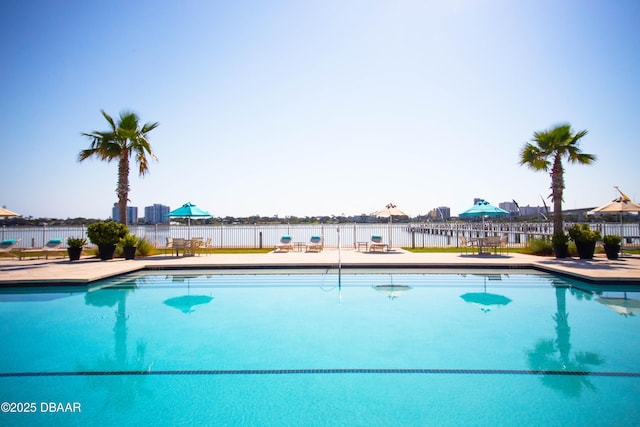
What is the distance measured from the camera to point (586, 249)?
12344mm

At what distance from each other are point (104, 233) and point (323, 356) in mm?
11327

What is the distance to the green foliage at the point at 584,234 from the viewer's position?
12.2 m

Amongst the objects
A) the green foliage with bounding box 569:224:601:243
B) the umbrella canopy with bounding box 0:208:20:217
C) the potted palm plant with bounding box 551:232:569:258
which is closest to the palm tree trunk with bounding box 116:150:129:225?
the umbrella canopy with bounding box 0:208:20:217

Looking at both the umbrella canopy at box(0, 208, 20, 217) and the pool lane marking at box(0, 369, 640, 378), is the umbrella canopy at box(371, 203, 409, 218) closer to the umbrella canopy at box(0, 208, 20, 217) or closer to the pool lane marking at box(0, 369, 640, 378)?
the pool lane marking at box(0, 369, 640, 378)

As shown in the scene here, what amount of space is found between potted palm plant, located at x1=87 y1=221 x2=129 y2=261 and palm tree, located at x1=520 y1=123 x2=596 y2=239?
17049 mm

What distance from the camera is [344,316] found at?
21.6 feet

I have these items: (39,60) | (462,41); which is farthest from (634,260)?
(39,60)

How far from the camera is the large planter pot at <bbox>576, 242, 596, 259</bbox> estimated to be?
1227 cm

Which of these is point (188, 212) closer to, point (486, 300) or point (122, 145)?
point (122, 145)

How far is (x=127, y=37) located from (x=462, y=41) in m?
12.2

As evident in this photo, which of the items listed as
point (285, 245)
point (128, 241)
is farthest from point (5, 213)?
point (285, 245)

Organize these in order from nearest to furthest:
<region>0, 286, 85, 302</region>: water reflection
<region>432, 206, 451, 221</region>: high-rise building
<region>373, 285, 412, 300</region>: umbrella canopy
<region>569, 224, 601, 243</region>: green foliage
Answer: <region>0, 286, 85, 302</region>: water reflection, <region>373, 285, 412, 300</region>: umbrella canopy, <region>569, 224, 601, 243</region>: green foliage, <region>432, 206, 451, 221</region>: high-rise building

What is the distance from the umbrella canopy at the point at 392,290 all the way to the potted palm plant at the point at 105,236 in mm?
10036

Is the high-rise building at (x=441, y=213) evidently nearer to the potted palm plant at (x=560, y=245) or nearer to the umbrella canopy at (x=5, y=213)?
the potted palm plant at (x=560, y=245)
